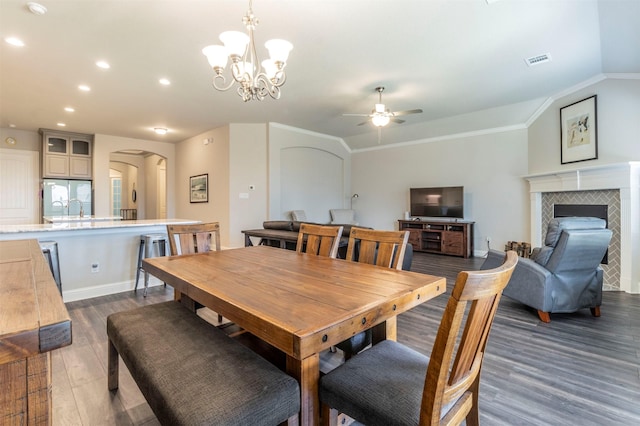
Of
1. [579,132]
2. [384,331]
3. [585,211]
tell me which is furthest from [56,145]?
[585,211]

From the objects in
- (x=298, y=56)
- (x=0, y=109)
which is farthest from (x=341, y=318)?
(x=0, y=109)

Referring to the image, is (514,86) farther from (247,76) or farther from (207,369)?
(207,369)

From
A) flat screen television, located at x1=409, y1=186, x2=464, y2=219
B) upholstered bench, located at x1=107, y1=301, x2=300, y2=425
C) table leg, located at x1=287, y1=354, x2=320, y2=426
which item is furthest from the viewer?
flat screen television, located at x1=409, y1=186, x2=464, y2=219

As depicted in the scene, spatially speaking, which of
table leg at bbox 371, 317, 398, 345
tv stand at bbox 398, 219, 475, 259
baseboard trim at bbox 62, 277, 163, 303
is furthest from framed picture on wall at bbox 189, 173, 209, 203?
table leg at bbox 371, 317, 398, 345

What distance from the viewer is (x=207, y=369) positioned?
116 centimetres

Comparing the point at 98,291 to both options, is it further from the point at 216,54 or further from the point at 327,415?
the point at 327,415

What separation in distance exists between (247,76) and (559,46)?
3481 mm

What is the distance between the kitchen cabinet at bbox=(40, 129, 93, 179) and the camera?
6.71 m

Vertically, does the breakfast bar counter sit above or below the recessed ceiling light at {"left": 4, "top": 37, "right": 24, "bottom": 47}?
below

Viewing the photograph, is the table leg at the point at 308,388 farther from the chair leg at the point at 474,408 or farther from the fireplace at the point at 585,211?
the fireplace at the point at 585,211

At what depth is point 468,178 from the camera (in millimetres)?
6484

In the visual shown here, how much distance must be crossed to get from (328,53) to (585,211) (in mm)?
4302

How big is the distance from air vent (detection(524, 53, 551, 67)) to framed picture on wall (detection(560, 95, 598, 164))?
119cm

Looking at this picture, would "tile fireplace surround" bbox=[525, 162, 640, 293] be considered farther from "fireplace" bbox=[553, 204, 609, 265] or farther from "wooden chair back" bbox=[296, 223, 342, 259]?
"wooden chair back" bbox=[296, 223, 342, 259]
